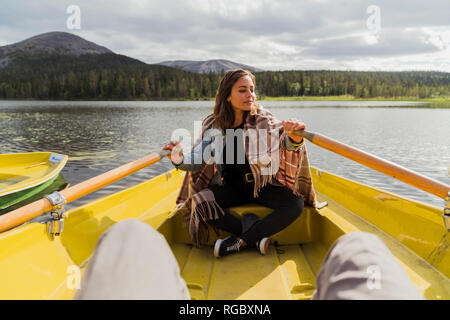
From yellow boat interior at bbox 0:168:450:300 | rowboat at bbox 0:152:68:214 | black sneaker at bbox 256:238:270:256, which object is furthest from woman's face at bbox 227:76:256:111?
rowboat at bbox 0:152:68:214

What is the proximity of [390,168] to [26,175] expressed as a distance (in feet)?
25.5

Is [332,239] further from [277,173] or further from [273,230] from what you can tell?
[277,173]

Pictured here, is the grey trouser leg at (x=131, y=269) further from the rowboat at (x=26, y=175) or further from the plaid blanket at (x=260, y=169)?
the rowboat at (x=26, y=175)

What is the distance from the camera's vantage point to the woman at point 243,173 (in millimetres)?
2842

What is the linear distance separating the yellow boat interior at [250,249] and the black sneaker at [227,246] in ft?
0.21

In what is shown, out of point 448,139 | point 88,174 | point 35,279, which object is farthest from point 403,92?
point 35,279

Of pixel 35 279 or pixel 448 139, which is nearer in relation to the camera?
pixel 35 279

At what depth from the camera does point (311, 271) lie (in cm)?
262

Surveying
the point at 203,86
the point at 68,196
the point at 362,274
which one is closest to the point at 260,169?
the point at 68,196

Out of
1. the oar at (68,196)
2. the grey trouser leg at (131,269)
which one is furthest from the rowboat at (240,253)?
the grey trouser leg at (131,269)

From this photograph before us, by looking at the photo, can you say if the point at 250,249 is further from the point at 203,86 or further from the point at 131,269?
the point at 203,86

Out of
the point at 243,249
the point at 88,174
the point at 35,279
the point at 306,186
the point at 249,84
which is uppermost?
the point at 249,84

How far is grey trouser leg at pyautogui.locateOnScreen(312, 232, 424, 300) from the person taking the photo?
1021mm

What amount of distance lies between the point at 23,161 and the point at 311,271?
8.13 metres
